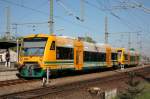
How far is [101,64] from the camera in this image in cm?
3909

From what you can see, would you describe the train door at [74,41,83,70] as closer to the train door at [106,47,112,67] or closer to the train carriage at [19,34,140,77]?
the train carriage at [19,34,140,77]

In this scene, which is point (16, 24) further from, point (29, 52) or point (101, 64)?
point (29, 52)

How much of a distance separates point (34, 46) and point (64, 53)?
2906mm

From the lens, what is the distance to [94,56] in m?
36.2

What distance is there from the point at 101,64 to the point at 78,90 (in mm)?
20447

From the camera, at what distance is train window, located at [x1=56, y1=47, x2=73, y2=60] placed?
2606cm

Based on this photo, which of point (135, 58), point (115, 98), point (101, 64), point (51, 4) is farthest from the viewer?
point (135, 58)

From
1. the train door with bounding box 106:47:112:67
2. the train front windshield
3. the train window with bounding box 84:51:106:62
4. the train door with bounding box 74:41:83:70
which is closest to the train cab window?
the train window with bounding box 84:51:106:62

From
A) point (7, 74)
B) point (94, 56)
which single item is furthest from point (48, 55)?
point (94, 56)

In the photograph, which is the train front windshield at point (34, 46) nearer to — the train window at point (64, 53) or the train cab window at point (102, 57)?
the train window at point (64, 53)

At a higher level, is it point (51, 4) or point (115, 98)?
point (51, 4)

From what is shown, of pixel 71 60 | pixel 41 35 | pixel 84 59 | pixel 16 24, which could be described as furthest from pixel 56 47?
pixel 16 24

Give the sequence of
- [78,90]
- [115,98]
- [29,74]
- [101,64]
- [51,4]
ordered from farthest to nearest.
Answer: [101,64] → [51,4] → [29,74] → [78,90] → [115,98]

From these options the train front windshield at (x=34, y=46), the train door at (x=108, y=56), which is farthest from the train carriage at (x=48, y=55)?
the train door at (x=108, y=56)
